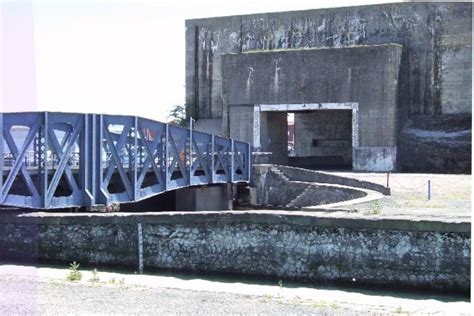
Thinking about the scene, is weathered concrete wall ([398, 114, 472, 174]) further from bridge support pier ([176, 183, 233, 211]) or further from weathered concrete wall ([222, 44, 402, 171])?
bridge support pier ([176, 183, 233, 211])

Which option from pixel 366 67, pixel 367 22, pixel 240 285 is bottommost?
pixel 240 285

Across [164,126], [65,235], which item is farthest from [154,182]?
[65,235]

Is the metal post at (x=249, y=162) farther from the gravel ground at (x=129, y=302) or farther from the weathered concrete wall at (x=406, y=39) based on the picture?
the gravel ground at (x=129, y=302)

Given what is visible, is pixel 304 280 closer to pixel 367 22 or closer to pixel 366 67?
pixel 366 67

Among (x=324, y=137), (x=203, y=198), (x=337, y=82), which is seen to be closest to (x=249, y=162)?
(x=203, y=198)

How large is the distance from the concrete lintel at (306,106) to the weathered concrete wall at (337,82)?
0.59 ft

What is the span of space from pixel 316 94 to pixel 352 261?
→ 79.1ft

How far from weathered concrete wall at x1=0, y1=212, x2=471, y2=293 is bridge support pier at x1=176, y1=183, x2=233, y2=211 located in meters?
11.1

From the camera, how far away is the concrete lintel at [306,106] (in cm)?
3334

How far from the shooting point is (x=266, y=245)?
35.3ft

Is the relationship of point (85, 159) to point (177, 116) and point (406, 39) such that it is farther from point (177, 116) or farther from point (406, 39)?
point (177, 116)

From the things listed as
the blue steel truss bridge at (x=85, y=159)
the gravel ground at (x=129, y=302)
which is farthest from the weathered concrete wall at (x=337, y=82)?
the gravel ground at (x=129, y=302)

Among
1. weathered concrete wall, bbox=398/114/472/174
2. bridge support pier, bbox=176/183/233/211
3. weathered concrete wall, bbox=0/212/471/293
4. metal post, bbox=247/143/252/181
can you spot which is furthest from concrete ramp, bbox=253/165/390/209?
weathered concrete wall, bbox=0/212/471/293

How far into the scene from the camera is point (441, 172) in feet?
110
